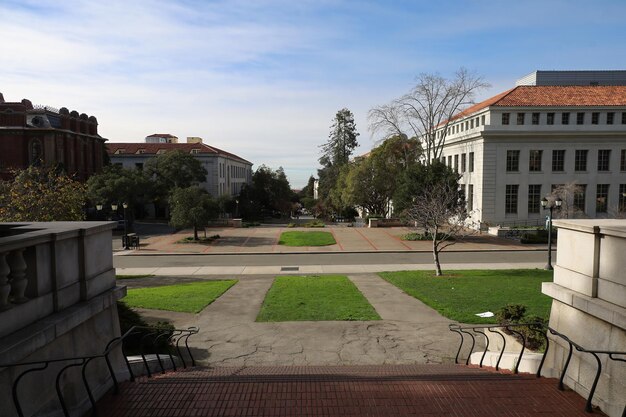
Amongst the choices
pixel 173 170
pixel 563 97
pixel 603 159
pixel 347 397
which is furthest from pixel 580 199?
pixel 347 397

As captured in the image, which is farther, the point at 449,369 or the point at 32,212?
the point at 32,212

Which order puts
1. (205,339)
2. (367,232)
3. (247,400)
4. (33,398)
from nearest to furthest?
(33,398), (247,400), (205,339), (367,232)

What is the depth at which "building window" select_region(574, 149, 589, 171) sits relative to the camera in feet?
145

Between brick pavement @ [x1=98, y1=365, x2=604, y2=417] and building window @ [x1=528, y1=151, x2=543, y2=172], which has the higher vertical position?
building window @ [x1=528, y1=151, x2=543, y2=172]

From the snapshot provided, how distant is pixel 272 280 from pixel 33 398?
654 inches

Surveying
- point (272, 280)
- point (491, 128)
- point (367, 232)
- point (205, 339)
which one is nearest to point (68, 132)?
point (367, 232)

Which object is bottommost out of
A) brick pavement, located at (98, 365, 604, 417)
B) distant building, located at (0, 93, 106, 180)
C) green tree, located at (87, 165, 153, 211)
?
brick pavement, located at (98, 365, 604, 417)

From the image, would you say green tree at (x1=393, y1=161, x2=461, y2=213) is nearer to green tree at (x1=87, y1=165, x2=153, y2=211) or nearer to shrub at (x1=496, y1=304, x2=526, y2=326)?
green tree at (x1=87, y1=165, x2=153, y2=211)

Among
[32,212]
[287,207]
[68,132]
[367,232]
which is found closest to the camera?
[32,212]

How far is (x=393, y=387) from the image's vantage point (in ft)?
19.5

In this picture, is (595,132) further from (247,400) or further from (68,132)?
(68,132)

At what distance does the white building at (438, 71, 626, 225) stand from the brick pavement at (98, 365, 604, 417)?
3949cm

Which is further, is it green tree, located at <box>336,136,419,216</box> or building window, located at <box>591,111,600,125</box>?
green tree, located at <box>336,136,419,216</box>

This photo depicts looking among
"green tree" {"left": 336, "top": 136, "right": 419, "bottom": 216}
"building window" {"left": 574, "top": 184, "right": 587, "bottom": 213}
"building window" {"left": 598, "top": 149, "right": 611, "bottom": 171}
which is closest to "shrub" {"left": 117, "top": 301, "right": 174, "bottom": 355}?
"green tree" {"left": 336, "top": 136, "right": 419, "bottom": 216}
